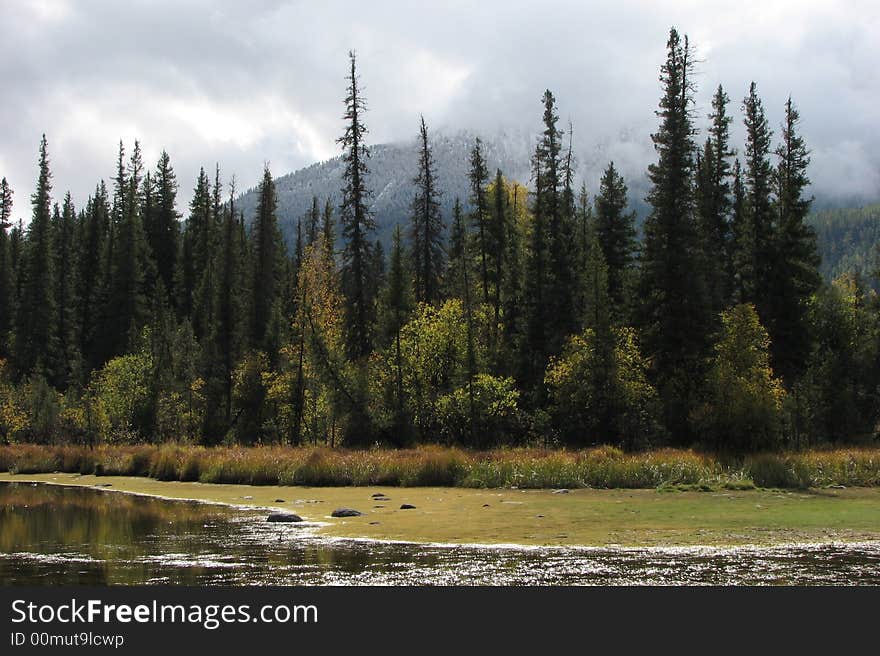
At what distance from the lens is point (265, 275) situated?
7200cm

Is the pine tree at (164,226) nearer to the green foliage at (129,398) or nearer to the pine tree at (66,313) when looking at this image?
the pine tree at (66,313)

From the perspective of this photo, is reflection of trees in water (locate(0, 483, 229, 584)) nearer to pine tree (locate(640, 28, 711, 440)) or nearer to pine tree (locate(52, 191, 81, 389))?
pine tree (locate(640, 28, 711, 440))

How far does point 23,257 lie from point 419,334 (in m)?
75.0

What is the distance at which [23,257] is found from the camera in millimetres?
99562

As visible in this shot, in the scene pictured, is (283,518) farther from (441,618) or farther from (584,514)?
(441,618)

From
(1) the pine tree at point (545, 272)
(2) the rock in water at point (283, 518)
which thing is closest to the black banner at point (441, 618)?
(2) the rock in water at point (283, 518)

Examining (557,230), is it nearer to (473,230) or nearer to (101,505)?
(473,230)

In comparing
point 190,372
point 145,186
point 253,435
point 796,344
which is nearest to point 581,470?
point 796,344

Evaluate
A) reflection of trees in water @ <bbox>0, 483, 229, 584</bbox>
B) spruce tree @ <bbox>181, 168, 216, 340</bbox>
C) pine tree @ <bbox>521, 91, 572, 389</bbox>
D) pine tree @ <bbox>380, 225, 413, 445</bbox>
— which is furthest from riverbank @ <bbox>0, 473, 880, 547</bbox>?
spruce tree @ <bbox>181, 168, 216, 340</bbox>

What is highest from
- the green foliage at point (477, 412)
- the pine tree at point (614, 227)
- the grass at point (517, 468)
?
the pine tree at point (614, 227)

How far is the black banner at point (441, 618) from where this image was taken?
1011cm

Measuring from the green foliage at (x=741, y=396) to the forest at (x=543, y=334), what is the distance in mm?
110

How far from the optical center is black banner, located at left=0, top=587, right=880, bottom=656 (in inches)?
398

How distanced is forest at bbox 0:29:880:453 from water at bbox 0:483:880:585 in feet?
70.3
